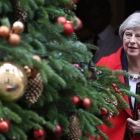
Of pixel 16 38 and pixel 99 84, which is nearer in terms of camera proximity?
pixel 16 38

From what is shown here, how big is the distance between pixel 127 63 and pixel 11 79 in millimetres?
1824

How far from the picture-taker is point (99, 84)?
2.64m

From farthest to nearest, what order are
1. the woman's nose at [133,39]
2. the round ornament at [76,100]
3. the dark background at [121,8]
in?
the dark background at [121,8], the woman's nose at [133,39], the round ornament at [76,100]

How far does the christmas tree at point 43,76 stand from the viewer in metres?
2.00

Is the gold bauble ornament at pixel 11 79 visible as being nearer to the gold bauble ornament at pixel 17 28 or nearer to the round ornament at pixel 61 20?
the gold bauble ornament at pixel 17 28

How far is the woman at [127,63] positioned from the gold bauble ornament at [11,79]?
5.10 feet

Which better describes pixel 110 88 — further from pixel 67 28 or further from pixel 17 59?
pixel 17 59

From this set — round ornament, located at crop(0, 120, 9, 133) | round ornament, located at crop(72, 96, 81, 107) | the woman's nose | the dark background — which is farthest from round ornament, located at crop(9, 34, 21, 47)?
the dark background

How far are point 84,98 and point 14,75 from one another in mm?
415

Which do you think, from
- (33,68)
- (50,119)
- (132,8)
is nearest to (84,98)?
(50,119)

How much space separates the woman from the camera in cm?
348

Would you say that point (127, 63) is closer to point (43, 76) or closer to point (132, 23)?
point (132, 23)

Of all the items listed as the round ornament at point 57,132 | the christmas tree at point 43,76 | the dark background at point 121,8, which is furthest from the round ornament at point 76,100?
the dark background at point 121,8

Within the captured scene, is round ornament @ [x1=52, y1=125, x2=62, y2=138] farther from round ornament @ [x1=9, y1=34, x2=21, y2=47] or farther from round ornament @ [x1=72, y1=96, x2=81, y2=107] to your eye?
round ornament @ [x1=9, y1=34, x2=21, y2=47]
